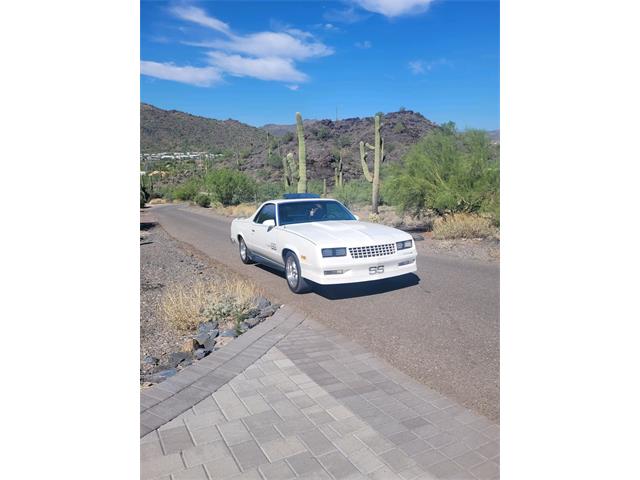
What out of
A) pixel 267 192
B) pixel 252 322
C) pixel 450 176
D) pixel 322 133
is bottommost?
pixel 252 322

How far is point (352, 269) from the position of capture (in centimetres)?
555

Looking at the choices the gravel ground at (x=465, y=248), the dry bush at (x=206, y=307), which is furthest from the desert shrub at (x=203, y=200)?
the dry bush at (x=206, y=307)

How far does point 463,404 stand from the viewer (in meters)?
3.05

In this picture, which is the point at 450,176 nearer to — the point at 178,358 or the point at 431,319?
the point at 431,319

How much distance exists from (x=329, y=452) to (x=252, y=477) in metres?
0.41

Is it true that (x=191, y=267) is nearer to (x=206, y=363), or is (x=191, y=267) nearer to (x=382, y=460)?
(x=206, y=363)

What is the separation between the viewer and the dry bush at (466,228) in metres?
11.3

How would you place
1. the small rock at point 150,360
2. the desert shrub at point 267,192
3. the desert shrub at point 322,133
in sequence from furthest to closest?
the desert shrub at point 322,133 < the desert shrub at point 267,192 < the small rock at point 150,360

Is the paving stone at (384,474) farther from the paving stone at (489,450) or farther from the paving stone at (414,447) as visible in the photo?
the paving stone at (489,450)

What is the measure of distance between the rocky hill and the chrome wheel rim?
14.5 m

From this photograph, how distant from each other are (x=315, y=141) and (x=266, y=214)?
138 ft

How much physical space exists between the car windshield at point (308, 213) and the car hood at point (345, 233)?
27 cm

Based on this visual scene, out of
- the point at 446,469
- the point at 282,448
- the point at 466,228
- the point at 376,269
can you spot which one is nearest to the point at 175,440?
the point at 282,448
